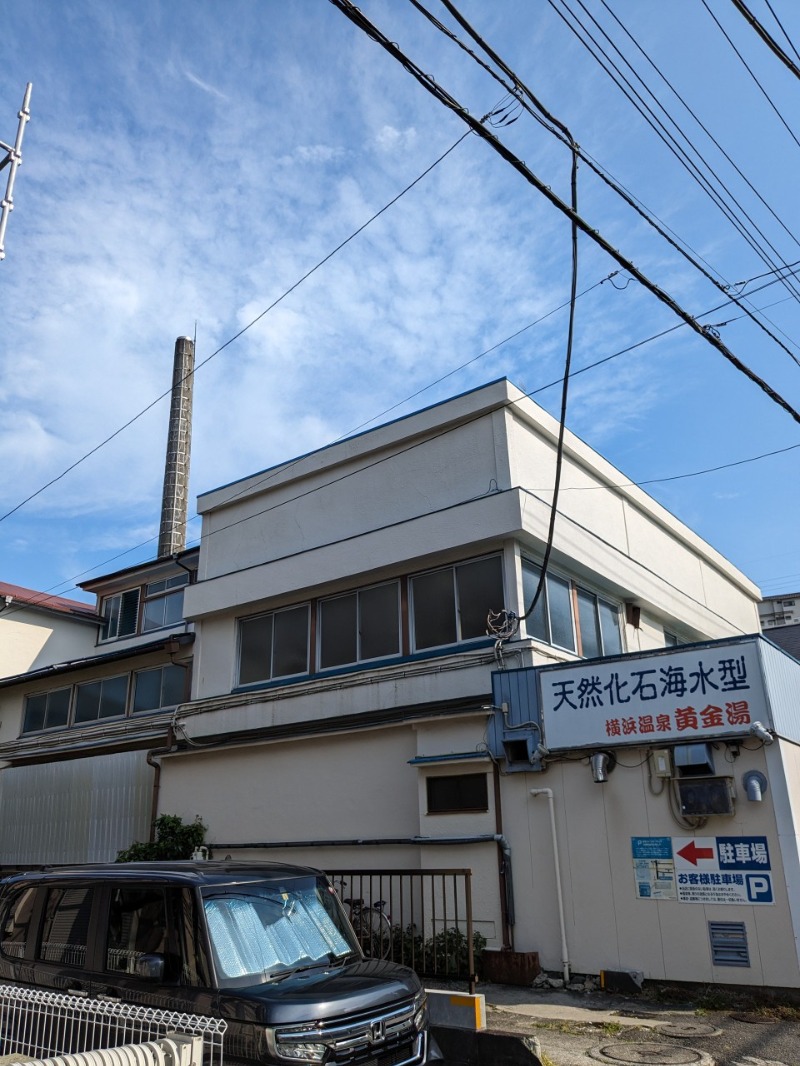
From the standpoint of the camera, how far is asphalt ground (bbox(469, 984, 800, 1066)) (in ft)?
24.7

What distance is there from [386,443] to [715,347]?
7.42 metres

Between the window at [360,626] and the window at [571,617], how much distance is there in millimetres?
2442

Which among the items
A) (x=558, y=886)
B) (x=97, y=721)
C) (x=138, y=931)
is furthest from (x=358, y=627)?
(x=138, y=931)

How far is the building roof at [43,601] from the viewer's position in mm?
25547

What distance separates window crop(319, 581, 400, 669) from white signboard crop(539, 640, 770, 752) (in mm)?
3796

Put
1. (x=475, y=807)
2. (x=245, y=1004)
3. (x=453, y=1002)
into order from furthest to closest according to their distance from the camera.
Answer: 1. (x=475, y=807)
2. (x=453, y=1002)
3. (x=245, y=1004)

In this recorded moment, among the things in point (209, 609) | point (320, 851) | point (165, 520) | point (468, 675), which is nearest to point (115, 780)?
point (209, 609)

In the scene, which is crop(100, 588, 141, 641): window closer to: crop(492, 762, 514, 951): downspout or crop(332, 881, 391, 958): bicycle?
crop(332, 881, 391, 958): bicycle

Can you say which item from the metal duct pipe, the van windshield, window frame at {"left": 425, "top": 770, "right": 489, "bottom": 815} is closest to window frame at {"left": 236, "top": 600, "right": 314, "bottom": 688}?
the metal duct pipe

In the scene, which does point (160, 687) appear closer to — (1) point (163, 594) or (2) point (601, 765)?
(1) point (163, 594)

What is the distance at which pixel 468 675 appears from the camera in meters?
13.2

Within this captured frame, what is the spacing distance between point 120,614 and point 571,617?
1488 cm

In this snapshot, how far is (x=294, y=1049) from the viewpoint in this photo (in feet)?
17.1

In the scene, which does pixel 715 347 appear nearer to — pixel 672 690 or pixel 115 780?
pixel 672 690
